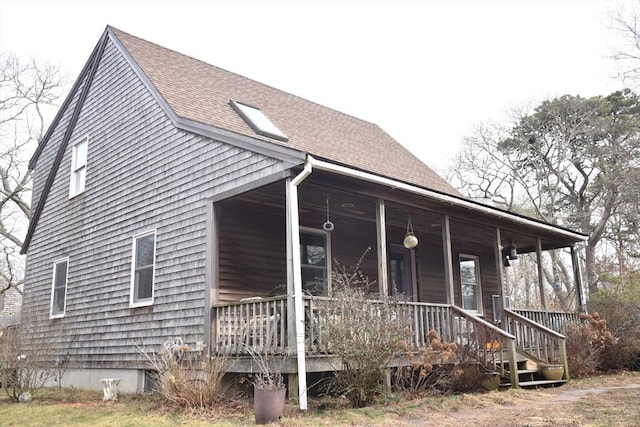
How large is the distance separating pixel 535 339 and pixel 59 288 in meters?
11.0

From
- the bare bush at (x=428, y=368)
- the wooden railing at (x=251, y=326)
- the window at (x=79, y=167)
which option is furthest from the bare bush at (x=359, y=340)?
the window at (x=79, y=167)

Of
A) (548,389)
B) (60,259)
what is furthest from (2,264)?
(548,389)

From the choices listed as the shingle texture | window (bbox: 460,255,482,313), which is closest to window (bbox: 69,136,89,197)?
the shingle texture

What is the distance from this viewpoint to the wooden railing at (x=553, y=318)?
12437 mm

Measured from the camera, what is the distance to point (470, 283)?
54.8 feet

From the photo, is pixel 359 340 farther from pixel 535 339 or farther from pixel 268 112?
pixel 268 112

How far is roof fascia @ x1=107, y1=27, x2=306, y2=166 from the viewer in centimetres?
820

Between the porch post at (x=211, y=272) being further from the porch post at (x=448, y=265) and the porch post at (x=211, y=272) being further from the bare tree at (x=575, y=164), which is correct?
the bare tree at (x=575, y=164)

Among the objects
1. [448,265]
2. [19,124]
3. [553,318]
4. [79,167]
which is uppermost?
[19,124]

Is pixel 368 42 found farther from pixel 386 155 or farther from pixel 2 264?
pixel 2 264

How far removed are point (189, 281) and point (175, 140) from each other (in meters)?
2.91

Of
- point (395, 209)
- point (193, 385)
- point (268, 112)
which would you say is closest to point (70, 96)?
point (268, 112)

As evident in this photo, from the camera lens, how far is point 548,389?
995 cm

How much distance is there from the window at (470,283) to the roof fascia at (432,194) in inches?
123
